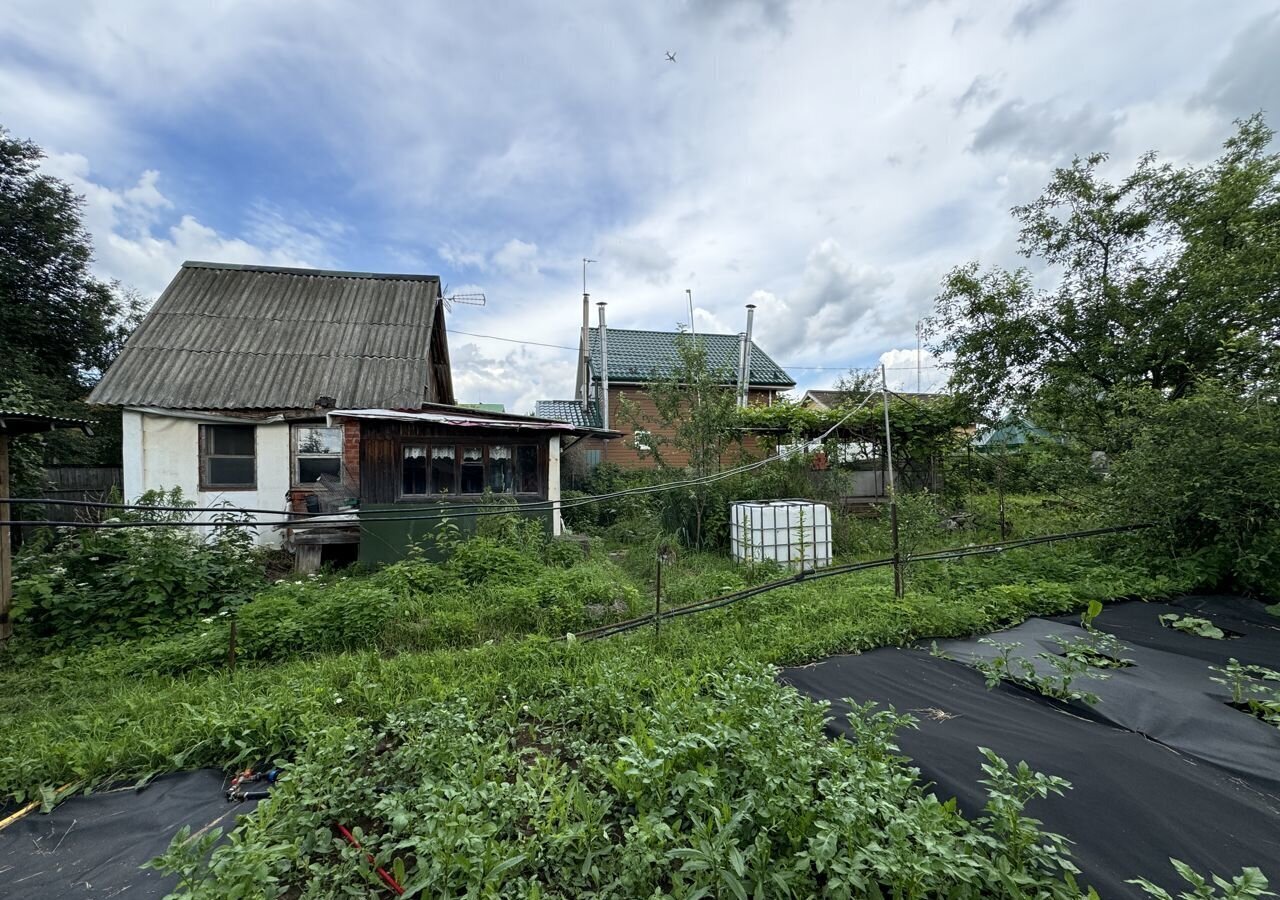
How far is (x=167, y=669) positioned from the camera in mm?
3809

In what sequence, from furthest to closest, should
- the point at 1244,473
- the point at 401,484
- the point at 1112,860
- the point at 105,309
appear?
the point at 105,309
the point at 401,484
the point at 1244,473
the point at 1112,860

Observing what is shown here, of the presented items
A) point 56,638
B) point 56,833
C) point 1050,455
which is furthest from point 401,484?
point 1050,455

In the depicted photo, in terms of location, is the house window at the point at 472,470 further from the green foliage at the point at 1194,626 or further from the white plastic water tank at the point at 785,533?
the green foliage at the point at 1194,626

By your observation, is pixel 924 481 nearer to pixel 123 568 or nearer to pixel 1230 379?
pixel 1230 379

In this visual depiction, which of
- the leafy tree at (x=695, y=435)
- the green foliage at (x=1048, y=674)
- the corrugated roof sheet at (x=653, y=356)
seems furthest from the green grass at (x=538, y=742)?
the corrugated roof sheet at (x=653, y=356)

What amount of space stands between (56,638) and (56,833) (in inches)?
140

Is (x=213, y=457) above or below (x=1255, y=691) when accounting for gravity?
above

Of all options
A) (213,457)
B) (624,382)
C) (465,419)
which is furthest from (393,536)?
(624,382)

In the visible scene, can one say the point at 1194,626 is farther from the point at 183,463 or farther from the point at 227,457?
the point at 183,463

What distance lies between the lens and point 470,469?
7.70m

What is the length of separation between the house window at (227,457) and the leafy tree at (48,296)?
4.96 m

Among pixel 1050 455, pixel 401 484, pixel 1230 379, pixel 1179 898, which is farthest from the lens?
pixel 1050 455

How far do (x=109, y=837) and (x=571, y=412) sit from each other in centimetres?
1523

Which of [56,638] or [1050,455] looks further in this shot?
[1050,455]
